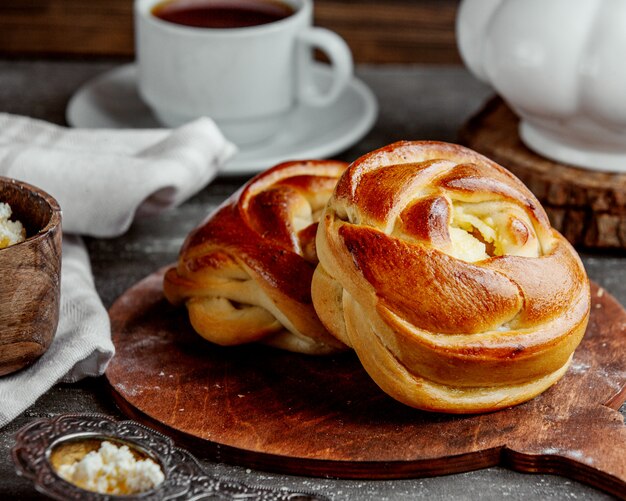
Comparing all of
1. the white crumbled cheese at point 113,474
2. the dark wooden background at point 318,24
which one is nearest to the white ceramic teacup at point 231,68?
the dark wooden background at point 318,24

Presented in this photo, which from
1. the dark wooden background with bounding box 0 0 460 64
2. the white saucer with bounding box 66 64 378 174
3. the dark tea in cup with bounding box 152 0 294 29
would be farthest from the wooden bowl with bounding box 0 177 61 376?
the dark wooden background with bounding box 0 0 460 64

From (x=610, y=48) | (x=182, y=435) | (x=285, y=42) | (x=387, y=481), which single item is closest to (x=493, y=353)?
(x=387, y=481)

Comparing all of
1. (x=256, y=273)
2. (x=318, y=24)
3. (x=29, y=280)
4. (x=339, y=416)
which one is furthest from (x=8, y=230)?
(x=318, y=24)

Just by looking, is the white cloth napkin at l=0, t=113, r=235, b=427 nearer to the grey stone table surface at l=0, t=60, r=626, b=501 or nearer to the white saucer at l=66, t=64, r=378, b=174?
the grey stone table surface at l=0, t=60, r=626, b=501

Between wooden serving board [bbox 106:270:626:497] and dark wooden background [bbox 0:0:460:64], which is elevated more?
wooden serving board [bbox 106:270:626:497]

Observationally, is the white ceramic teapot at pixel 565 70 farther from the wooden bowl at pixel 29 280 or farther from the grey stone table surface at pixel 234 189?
the wooden bowl at pixel 29 280

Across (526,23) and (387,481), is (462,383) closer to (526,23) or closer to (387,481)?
(387,481)
